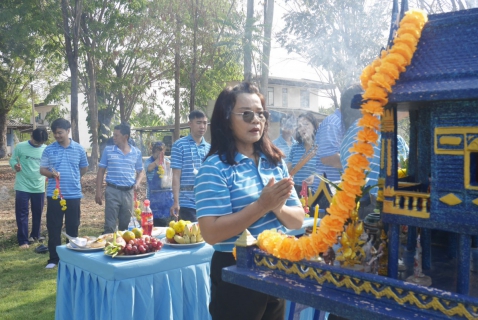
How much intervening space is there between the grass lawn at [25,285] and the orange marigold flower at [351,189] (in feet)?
13.3

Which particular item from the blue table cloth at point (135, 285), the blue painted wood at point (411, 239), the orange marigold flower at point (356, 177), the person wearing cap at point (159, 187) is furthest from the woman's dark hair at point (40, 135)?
the orange marigold flower at point (356, 177)

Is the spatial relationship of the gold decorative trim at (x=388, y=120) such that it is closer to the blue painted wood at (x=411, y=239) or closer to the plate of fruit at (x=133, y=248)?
the blue painted wood at (x=411, y=239)

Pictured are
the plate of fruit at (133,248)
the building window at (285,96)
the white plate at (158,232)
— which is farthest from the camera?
the building window at (285,96)

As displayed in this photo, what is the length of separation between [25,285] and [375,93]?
5495mm

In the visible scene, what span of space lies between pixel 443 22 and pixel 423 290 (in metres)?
1.08

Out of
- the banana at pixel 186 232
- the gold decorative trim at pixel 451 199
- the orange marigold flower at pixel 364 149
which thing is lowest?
the banana at pixel 186 232

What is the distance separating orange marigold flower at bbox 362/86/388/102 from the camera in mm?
1670

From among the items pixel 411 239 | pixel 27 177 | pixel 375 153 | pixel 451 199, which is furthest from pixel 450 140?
pixel 27 177

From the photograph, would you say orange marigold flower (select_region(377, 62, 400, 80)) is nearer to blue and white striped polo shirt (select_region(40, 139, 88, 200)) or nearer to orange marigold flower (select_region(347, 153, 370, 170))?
orange marigold flower (select_region(347, 153, 370, 170))

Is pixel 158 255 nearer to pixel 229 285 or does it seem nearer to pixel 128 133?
pixel 229 285

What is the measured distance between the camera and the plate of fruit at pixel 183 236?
3.67 m

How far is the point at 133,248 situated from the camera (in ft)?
10.9

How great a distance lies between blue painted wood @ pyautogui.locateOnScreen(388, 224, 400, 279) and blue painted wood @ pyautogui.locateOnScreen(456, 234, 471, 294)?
240 millimetres

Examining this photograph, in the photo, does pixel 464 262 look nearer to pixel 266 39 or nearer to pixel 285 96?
pixel 266 39
